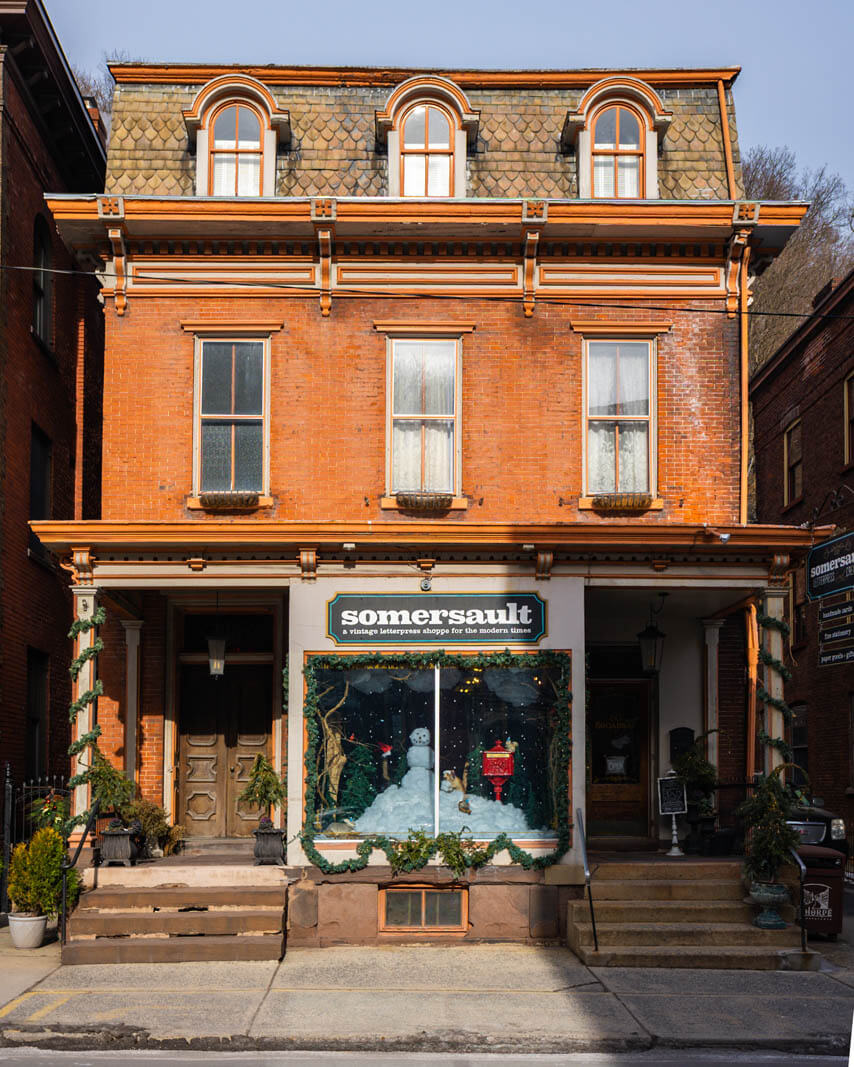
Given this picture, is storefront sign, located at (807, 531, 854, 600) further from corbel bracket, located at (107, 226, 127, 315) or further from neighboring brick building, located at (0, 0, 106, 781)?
neighboring brick building, located at (0, 0, 106, 781)

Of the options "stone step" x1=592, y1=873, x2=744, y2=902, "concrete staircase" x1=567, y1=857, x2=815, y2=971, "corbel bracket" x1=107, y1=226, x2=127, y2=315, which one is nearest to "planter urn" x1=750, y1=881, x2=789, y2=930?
"concrete staircase" x1=567, y1=857, x2=815, y2=971

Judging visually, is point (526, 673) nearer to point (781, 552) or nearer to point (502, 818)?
point (502, 818)

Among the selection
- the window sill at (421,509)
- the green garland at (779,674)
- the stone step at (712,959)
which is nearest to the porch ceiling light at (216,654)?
the window sill at (421,509)

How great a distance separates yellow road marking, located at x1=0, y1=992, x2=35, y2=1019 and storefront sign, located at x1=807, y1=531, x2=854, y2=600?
33.7 ft

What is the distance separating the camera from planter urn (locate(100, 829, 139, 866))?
15.2 metres

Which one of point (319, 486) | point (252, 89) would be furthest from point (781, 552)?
point (252, 89)

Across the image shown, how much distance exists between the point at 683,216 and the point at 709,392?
2.30 meters

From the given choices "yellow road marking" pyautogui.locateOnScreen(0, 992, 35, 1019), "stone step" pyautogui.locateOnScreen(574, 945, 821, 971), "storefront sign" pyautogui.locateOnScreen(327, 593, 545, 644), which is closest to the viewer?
"yellow road marking" pyautogui.locateOnScreen(0, 992, 35, 1019)

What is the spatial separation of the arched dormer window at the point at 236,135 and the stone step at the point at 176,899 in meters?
9.00

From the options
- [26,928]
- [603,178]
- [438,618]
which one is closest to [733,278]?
[603,178]

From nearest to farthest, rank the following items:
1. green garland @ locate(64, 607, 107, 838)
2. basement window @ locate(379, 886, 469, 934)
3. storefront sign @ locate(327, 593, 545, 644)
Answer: green garland @ locate(64, 607, 107, 838)
basement window @ locate(379, 886, 469, 934)
storefront sign @ locate(327, 593, 545, 644)

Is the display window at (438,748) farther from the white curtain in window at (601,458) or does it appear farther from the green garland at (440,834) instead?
the white curtain in window at (601,458)

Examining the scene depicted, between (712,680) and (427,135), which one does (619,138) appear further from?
(712,680)

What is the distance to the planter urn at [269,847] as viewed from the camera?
15.2 meters
